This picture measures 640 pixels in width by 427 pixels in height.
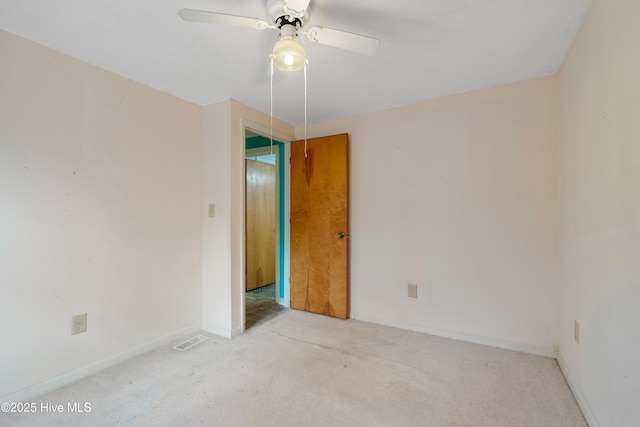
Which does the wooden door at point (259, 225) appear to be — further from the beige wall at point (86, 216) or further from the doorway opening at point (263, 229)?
the beige wall at point (86, 216)

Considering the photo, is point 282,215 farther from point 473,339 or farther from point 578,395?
point 578,395

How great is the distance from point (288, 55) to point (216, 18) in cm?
33

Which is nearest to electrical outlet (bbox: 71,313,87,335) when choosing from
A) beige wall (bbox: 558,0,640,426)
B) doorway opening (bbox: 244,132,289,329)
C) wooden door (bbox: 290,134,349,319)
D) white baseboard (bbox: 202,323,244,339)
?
white baseboard (bbox: 202,323,244,339)

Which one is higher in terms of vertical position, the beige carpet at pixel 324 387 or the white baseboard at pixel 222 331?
the white baseboard at pixel 222 331

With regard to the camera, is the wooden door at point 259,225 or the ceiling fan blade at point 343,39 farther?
the wooden door at point 259,225

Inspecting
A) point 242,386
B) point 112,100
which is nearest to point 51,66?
point 112,100

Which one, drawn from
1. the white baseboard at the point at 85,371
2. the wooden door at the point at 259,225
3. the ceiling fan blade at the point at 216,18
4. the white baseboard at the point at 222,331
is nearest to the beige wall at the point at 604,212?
the ceiling fan blade at the point at 216,18

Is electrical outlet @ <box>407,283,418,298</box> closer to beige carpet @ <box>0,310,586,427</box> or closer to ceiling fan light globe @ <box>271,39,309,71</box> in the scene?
beige carpet @ <box>0,310,586,427</box>

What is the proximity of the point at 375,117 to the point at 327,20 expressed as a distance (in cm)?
143

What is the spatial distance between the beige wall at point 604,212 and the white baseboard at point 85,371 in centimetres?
283

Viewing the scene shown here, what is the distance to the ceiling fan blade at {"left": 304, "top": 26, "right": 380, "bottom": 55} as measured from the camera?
1296mm

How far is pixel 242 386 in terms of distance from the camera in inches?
70.2

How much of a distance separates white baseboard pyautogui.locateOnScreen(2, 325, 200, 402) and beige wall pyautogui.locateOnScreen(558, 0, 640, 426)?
2.83 m

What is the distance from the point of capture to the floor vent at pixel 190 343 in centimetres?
230
